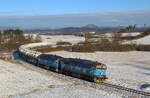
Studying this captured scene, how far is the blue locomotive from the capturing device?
40.0 meters

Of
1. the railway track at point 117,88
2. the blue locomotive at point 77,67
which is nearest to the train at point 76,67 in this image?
the blue locomotive at point 77,67

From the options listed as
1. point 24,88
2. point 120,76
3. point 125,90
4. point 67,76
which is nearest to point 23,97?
point 24,88

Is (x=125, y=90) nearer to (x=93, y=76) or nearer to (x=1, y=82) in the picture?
(x=93, y=76)

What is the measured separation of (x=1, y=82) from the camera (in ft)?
135

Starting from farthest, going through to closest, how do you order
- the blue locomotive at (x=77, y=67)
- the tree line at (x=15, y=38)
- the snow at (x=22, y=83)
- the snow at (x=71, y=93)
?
1. the tree line at (x=15, y=38)
2. the blue locomotive at (x=77, y=67)
3. the snow at (x=22, y=83)
4. the snow at (x=71, y=93)

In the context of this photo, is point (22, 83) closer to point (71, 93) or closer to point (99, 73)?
point (99, 73)

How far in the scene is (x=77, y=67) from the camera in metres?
43.4

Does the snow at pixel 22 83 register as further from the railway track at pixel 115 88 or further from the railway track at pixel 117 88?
the railway track at pixel 117 88

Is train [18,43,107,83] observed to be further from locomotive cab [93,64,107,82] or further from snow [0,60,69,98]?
snow [0,60,69,98]

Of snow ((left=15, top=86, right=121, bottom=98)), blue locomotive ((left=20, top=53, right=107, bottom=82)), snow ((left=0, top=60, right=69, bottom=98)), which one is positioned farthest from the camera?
blue locomotive ((left=20, top=53, right=107, bottom=82))

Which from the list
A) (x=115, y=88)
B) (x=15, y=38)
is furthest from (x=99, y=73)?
(x=15, y=38)

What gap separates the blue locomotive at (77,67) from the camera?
40034 mm

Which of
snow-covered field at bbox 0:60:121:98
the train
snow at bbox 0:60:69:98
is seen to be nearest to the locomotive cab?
the train

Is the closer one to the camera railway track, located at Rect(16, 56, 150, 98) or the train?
railway track, located at Rect(16, 56, 150, 98)
